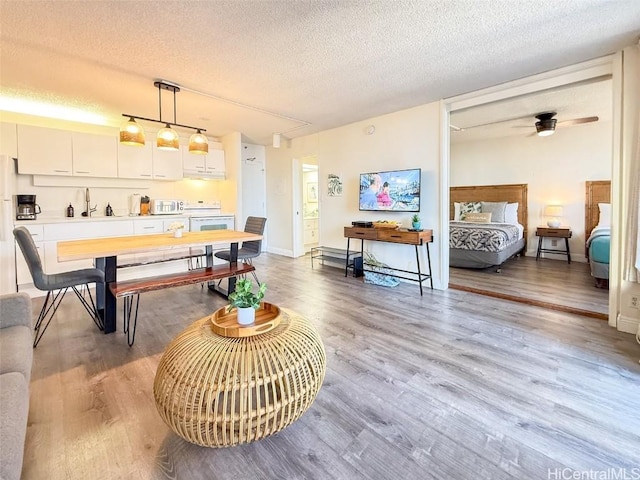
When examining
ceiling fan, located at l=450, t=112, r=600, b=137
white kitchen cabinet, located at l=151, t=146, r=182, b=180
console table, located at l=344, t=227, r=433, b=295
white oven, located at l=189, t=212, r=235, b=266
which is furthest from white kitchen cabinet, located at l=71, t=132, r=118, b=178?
ceiling fan, located at l=450, t=112, r=600, b=137

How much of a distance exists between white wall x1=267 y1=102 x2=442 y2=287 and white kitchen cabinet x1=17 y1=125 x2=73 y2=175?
3.67 meters

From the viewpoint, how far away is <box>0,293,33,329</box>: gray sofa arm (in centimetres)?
172

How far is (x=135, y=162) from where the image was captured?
4.91 meters

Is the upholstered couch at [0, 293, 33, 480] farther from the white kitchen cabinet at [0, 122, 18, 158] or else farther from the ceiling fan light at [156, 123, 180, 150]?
the white kitchen cabinet at [0, 122, 18, 158]

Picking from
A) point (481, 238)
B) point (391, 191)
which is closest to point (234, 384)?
point (391, 191)

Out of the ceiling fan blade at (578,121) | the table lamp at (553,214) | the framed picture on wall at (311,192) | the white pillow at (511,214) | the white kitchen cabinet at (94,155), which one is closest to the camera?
the white kitchen cabinet at (94,155)

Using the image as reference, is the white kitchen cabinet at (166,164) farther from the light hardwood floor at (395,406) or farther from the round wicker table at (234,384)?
the round wicker table at (234,384)

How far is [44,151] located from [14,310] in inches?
139

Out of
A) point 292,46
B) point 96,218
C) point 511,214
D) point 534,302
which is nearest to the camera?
point 292,46

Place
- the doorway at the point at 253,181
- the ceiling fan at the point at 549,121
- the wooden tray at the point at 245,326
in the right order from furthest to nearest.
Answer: the doorway at the point at 253,181 < the ceiling fan at the point at 549,121 < the wooden tray at the point at 245,326

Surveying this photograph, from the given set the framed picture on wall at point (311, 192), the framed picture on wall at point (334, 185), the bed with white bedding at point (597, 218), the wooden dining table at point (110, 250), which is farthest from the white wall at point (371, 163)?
the wooden dining table at point (110, 250)

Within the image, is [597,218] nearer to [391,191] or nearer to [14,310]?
[391,191]

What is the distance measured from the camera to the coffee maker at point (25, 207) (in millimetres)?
3945

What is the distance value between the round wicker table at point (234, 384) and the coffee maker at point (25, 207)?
401 cm
